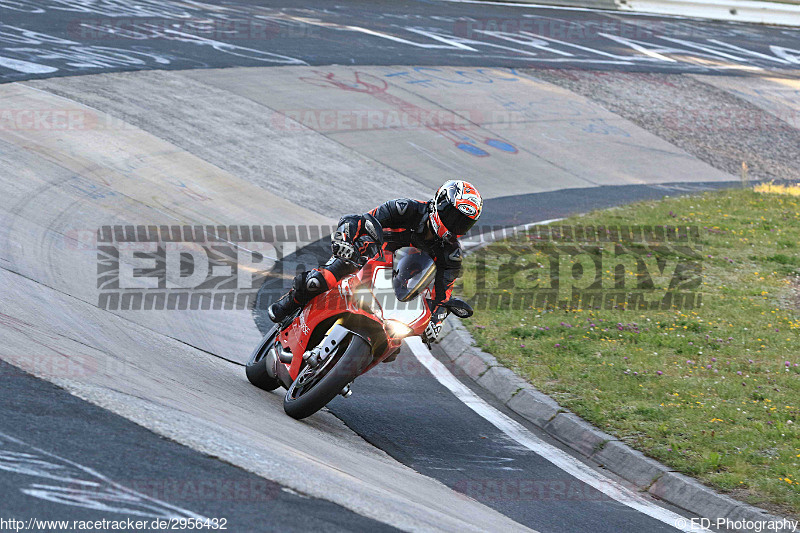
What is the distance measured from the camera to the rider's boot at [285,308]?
23.2 feet

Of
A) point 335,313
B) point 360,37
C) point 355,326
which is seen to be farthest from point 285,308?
point 360,37

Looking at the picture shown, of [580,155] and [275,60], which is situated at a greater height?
[275,60]

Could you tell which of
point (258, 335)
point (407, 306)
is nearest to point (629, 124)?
point (258, 335)

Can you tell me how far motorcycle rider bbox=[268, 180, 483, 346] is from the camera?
651 centimetres

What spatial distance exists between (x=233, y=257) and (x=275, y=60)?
11.2 meters

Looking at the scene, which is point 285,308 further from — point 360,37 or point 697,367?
point 360,37

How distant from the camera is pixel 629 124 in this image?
74.8ft

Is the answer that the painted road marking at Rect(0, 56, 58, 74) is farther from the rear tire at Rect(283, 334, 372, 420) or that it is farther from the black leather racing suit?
the rear tire at Rect(283, 334, 372, 420)

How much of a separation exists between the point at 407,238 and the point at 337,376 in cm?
141

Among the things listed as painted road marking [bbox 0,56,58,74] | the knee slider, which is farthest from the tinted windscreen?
painted road marking [bbox 0,56,58,74]

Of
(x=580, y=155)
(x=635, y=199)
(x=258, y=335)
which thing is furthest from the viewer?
(x=580, y=155)

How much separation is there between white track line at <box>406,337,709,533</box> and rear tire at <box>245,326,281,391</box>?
191 centimetres

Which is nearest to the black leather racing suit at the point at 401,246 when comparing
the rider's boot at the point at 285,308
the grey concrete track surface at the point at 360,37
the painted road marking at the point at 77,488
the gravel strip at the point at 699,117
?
the rider's boot at the point at 285,308

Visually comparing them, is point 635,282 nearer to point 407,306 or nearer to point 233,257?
point 233,257
